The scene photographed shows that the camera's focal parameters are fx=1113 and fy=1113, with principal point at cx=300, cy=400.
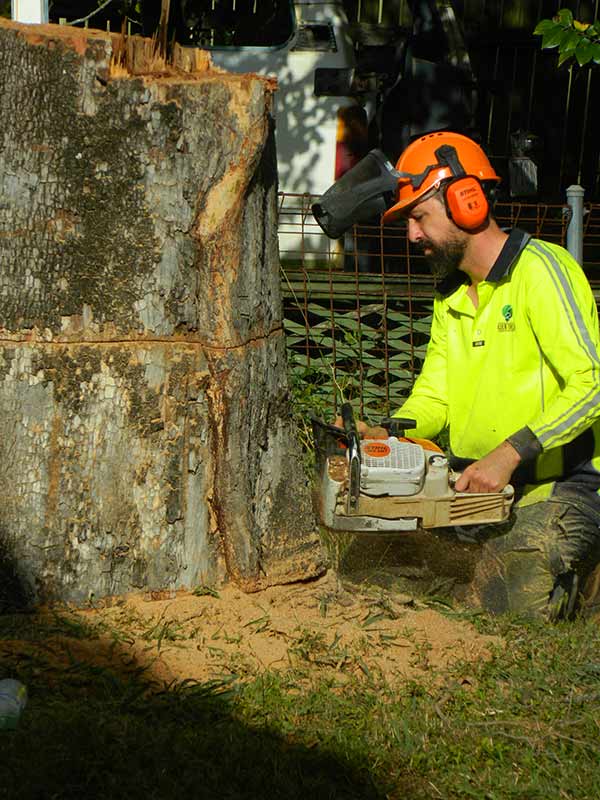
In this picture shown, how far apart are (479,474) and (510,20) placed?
7179 mm

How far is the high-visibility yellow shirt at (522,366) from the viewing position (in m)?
3.98

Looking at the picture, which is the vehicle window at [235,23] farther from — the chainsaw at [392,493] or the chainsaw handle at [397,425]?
the chainsaw at [392,493]

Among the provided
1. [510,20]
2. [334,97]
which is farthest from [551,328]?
[510,20]

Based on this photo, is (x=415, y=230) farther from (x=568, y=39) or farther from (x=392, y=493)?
(x=568, y=39)

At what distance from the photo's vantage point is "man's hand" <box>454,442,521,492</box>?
13.1 ft

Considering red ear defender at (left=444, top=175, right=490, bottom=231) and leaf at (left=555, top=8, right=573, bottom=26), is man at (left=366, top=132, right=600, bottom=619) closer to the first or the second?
red ear defender at (left=444, top=175, right=490, bottom=231)

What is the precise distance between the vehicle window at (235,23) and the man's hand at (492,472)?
13.4 feet

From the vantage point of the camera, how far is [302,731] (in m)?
3.18

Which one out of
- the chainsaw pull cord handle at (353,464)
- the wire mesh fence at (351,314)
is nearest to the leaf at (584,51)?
the wire mesh fence at (351,314)

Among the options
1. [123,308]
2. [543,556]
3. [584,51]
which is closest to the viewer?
[123,308]

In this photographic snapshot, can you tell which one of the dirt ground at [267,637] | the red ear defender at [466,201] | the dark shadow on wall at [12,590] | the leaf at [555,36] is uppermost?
the leaf at [555,36]

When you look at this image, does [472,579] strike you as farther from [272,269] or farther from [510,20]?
[510,20]

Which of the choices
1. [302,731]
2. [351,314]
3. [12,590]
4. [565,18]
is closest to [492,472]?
[302,731]

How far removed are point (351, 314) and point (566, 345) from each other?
9.77ft
